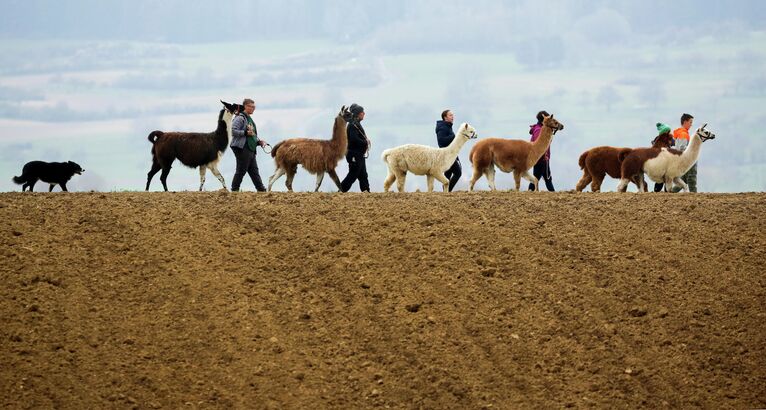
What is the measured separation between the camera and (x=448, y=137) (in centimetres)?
2192

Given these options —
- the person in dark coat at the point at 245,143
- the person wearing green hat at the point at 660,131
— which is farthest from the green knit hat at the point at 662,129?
the person in dark coat at the point at 245,143

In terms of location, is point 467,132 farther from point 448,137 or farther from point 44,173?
point 44,173

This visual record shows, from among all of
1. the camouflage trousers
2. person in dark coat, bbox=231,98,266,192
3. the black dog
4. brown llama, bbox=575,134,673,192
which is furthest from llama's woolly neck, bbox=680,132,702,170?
the black dog

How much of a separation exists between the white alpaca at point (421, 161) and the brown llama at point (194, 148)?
9.27 feet

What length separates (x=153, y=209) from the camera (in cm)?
1695

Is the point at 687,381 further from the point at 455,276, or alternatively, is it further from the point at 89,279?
the point at 89,279

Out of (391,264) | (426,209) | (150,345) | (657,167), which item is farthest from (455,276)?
(657,167)

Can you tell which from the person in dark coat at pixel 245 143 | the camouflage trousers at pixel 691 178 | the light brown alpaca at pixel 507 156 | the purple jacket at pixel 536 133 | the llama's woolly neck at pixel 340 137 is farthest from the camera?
the purple jacket at pixel 536 133

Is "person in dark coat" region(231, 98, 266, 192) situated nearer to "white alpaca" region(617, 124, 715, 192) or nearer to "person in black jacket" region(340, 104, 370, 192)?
"person in black jacket" region(340, 104, 370, 192)

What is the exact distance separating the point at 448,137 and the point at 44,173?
7754 mm

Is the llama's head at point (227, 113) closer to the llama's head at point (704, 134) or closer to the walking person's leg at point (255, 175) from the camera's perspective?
the walking person's leg at point (255, 175)

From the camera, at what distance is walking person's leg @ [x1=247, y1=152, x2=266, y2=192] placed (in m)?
20.5

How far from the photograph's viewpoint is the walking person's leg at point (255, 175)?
2052cm

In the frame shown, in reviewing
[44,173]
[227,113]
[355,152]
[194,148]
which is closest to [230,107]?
[227,113]
